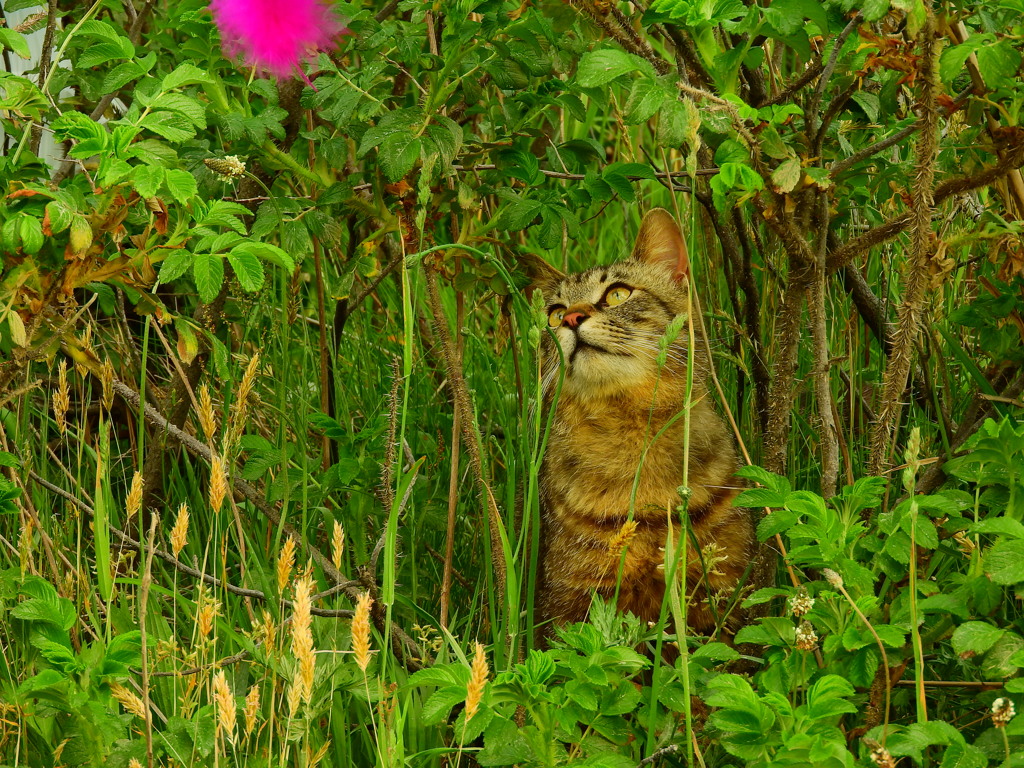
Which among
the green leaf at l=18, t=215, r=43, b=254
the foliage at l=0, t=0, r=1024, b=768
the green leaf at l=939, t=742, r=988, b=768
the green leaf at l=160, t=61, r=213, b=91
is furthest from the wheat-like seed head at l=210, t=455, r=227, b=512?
the green leaf at l=939, t=742, r=988, b=768

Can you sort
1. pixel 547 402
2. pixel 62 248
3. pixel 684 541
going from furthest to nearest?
pixel 547 402 → pixel 62 248 → pixel 684 541

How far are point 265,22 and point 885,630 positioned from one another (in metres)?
1.48

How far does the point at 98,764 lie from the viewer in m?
2.02

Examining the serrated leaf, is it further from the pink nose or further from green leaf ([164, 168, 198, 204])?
green leaf ([164, 168, 198, 204])

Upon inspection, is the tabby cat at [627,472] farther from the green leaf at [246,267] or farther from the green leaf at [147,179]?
the green leaf at [147,179]

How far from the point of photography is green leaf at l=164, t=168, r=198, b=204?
2141mm

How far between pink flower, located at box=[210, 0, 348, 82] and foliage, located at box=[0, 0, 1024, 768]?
247mm

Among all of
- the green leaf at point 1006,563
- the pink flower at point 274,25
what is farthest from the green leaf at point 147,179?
the green leaf at point 1006,563

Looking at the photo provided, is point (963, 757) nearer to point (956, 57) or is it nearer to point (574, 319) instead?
point (956, 57)

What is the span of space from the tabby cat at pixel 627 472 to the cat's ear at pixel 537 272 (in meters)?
0.15

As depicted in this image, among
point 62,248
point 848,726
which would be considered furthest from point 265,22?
point 848,726

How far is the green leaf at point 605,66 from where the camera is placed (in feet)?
6.40

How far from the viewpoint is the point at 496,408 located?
12.3ft

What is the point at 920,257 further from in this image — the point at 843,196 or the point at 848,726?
the point at 848,726
